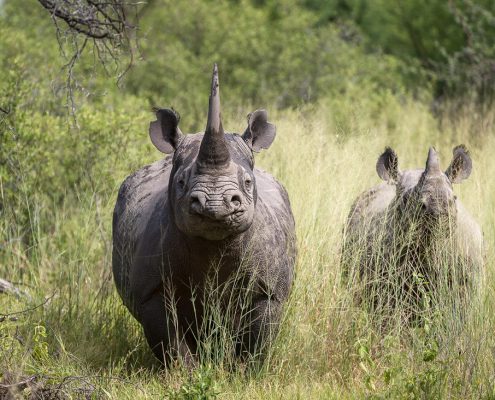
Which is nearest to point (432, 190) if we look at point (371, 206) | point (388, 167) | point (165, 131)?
point (388, 167)

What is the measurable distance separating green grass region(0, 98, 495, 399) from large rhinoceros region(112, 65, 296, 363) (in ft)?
0.89

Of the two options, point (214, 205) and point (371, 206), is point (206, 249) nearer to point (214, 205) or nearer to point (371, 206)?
point (214, 205)

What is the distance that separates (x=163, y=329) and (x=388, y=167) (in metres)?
2.46

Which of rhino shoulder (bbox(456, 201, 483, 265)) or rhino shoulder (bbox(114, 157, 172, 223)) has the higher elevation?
rhino shoulder (bbox(114, 157, 172, 223))

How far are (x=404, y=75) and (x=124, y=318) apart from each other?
13668 millimetres

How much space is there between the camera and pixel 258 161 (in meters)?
9.41

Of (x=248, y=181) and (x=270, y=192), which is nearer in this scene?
(x=248, y=181)

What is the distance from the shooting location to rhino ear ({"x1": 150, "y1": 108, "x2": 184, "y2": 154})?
636 centimetres

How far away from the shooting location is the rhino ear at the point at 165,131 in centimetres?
636

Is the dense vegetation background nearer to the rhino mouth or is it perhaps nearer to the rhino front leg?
the rhino front leg

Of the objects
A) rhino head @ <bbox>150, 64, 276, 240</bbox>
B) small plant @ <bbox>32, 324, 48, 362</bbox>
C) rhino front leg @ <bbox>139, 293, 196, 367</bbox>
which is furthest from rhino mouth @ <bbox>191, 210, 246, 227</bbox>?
small plant @ <bbox>32, 324, 48, 362</bbox>

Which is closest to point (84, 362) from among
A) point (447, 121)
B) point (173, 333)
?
point (173, 333)

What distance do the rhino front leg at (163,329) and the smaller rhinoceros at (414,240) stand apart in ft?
4.01

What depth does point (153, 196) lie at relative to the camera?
6848 mm
